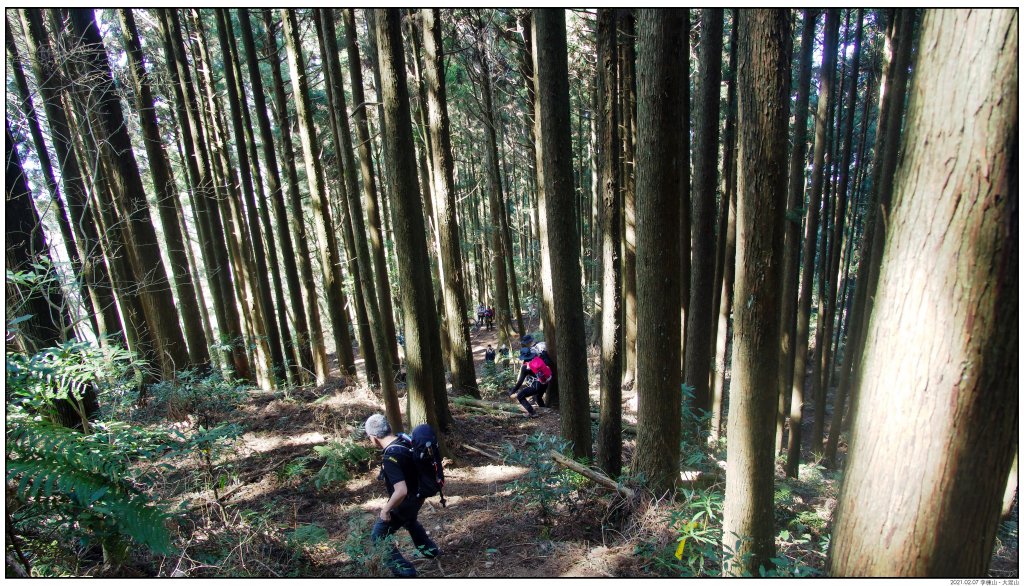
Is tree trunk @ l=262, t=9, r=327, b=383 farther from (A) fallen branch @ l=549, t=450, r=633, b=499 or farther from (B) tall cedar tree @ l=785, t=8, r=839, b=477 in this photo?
(B) tall cedar tree @ l=785, t=8, r=839, b=477

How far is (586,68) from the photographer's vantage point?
42.7 ft

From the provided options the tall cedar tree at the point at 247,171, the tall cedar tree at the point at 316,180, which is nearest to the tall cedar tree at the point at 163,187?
the tall cedar tree at the point at 247,171

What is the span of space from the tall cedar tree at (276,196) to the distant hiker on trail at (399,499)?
684cm

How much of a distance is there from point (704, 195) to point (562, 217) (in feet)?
10.8

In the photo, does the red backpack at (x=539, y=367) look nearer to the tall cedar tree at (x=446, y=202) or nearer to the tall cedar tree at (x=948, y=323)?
the tall cedar tree at (x=446, y=202)

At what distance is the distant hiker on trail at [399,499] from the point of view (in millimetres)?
4340

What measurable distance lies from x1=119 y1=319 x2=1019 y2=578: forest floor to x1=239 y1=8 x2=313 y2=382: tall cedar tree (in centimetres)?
310

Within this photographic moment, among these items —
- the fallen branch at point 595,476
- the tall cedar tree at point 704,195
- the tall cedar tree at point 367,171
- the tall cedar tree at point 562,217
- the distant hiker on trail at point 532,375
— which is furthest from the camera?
the distant hiker on trail at point 532,375

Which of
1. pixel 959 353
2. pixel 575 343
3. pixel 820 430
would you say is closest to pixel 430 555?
pixel 575 343

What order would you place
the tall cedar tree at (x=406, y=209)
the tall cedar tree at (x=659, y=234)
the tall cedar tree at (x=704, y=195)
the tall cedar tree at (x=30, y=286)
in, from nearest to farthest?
the tall cedar tree at (x=659, y=234) < the tall cedar tree at (x=30, y=286) < the tall cedar tree at (x=406, y=209) < the tall cedar tree at (x=704, y=195)

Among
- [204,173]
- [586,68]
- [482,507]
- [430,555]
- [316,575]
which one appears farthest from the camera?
[586,68]

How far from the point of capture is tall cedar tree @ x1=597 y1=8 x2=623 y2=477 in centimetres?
589

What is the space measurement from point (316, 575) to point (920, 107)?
5592mm

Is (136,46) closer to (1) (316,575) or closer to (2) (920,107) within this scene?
(1) (316,575)
